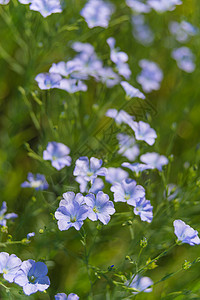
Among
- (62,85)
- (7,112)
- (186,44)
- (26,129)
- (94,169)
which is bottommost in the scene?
(186,44)

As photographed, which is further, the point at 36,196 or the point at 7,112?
the point at 7,112

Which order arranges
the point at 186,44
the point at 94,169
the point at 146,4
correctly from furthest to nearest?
the point at 186,44
the point at 146,4
the point at 94,169

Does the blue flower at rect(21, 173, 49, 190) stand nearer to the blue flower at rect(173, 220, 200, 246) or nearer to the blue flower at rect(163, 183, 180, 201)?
the blue flower at rect(163, 183, 180, 201)

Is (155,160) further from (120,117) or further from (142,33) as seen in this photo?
(142,33)

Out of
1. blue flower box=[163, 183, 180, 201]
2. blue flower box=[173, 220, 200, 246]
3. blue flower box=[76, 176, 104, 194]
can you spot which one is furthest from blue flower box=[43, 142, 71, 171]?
blue flower box=[173, 220, 200, 246]

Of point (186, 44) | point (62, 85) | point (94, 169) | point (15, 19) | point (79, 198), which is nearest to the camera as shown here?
point (79, 198)

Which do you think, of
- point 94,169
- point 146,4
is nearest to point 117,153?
point 94,169

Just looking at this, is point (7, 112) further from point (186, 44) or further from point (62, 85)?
point (186, 44)
